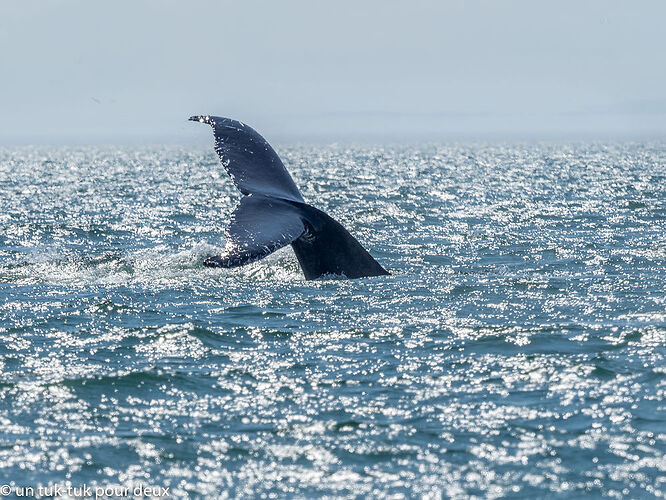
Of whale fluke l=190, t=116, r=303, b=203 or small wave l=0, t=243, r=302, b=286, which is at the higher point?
whale fluke l=190, t=116, r=303, b=203

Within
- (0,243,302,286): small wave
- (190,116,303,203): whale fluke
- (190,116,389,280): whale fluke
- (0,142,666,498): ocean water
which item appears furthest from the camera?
(0,243,302,286): small wave

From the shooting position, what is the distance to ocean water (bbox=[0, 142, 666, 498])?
24.9ft

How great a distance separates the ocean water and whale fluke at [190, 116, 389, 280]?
0.38 metres

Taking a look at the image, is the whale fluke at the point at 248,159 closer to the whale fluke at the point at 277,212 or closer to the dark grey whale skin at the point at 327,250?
the whale fluke at the point at 277,212

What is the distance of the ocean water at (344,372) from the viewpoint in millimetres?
7602

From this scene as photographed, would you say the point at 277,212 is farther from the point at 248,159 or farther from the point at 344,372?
the point at 344,372

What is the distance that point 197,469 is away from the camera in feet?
25.1

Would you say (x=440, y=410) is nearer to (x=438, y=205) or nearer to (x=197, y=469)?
(x=197, y=469)

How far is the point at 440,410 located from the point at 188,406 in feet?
7.29

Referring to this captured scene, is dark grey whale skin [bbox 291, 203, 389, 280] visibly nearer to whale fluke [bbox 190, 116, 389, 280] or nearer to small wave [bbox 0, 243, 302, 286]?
whale fluke [bbox 190, 116, 389, 280]

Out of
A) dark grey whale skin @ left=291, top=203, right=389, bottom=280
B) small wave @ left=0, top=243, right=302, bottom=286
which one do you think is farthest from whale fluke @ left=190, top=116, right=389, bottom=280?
small wave @ left=0, top=243, right=302, bottom=286

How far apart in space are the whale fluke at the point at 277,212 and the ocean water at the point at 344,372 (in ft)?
1.26

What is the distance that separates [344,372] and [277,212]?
3.22 meters

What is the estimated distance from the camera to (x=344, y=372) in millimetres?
10289
